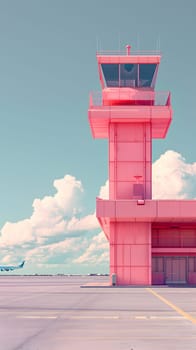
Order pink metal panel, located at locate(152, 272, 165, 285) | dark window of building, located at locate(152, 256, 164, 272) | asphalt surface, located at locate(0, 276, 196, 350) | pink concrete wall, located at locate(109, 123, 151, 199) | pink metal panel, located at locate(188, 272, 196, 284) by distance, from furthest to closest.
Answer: dark window of building, located at locate(152, 256, 164, 272)
pink metal panel, located at locate(188, 272, 196, 284)
pink metal panel, located at locate(152, 272, 165, 285)
pink concrete wall, located at locate(109, 123, 151, 199)
asphalt surface, located at locate(0, 276, 196, 350)

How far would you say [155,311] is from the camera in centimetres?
2131

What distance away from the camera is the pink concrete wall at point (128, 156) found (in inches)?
2112

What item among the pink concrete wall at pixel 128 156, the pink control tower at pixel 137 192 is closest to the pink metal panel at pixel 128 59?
the pink control tower at pixel 137 192

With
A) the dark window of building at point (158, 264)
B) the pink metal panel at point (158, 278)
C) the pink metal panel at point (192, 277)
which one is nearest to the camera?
the pink metal panel at point (158, 278)

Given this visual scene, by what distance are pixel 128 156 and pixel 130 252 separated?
27.4ft

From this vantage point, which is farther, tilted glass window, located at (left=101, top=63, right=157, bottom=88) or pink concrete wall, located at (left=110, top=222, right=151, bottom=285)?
tilted glass window, located at (left=101, top=63, right=157, bottom=88)

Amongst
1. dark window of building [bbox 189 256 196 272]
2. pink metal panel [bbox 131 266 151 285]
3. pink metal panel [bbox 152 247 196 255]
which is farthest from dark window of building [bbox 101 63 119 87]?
dark window of building [bbox 189 256 196 272]

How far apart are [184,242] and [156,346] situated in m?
45.0

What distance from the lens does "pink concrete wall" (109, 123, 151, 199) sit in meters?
53.7

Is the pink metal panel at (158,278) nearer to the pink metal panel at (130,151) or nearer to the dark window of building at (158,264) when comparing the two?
the dark window of building at (158,264)

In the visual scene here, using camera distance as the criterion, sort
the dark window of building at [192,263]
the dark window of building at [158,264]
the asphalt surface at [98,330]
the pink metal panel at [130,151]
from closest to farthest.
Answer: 1. the asphalt surface at [98,330]
2. the pink metal panel at [130,151]
3. the dark window of building at [158,264]
4. the dark window of building at [192,263]

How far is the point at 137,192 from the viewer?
5291 centimetres

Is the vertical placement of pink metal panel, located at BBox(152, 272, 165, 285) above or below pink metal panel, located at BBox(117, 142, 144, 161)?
below

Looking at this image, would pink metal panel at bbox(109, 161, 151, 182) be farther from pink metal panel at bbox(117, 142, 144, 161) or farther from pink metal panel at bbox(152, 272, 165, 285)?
pink metal panel at bbox(152, 272, 165, 285)
